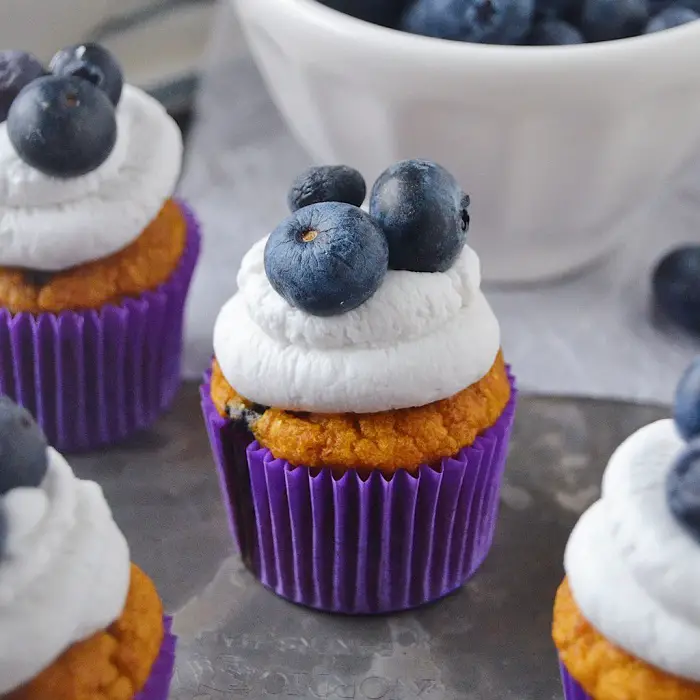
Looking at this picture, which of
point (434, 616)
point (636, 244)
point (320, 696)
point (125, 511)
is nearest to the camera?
point (320, 696)

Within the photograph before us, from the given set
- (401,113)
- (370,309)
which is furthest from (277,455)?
(401,113)

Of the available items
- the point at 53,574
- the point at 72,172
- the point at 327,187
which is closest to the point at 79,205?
the point at 72,172

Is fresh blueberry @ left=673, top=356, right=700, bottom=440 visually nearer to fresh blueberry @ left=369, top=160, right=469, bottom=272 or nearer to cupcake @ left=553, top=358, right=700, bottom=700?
cupcake @ left=553, top=358, right=700, bottom=700

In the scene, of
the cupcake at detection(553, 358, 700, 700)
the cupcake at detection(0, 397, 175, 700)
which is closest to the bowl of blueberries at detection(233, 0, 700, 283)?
the cupcake at detection(553, 358, 700, 700)

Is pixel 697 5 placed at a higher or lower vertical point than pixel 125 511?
higher

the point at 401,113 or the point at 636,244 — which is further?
the point at 636,244

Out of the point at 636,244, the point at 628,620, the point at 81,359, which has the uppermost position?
the point at 628,620

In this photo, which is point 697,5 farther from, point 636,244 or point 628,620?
point 628,620
